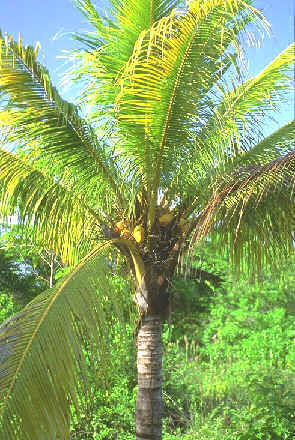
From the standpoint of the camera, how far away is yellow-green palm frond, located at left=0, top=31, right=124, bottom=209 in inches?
231

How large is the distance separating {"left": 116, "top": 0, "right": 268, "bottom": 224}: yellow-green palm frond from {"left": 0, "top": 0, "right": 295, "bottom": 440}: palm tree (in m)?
0.01

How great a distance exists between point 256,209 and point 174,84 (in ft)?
5.34

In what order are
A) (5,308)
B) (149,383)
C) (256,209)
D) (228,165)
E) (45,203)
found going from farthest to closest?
(5,308) → (45,203) → (228,165) → (149,383) → (256,209)

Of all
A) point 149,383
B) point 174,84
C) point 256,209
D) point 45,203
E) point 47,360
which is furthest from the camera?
point 45,203

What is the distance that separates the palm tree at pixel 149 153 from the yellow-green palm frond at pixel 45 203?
0.02 metres

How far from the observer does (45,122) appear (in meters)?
6.02

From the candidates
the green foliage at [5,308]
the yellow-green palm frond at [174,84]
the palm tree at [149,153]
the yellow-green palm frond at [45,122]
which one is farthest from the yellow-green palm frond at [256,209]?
the green foliage at [5,308]

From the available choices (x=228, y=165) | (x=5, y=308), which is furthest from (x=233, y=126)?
(x=5, y=308)

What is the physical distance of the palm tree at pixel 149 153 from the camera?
5.36 metres

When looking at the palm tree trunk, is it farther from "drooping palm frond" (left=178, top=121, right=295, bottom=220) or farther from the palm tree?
"drooping palm frond" (left=178, top=121, right=295, bottom=220)

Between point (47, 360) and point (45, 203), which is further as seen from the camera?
point (45, 203)

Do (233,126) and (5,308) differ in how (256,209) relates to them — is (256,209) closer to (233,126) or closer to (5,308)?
(233,126)

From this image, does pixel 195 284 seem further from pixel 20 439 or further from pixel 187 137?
pixel 20 439

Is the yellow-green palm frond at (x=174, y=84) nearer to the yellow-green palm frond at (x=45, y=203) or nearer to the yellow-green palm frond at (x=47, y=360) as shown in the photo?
the yellow-green palm frond at (x=45, y=203)
